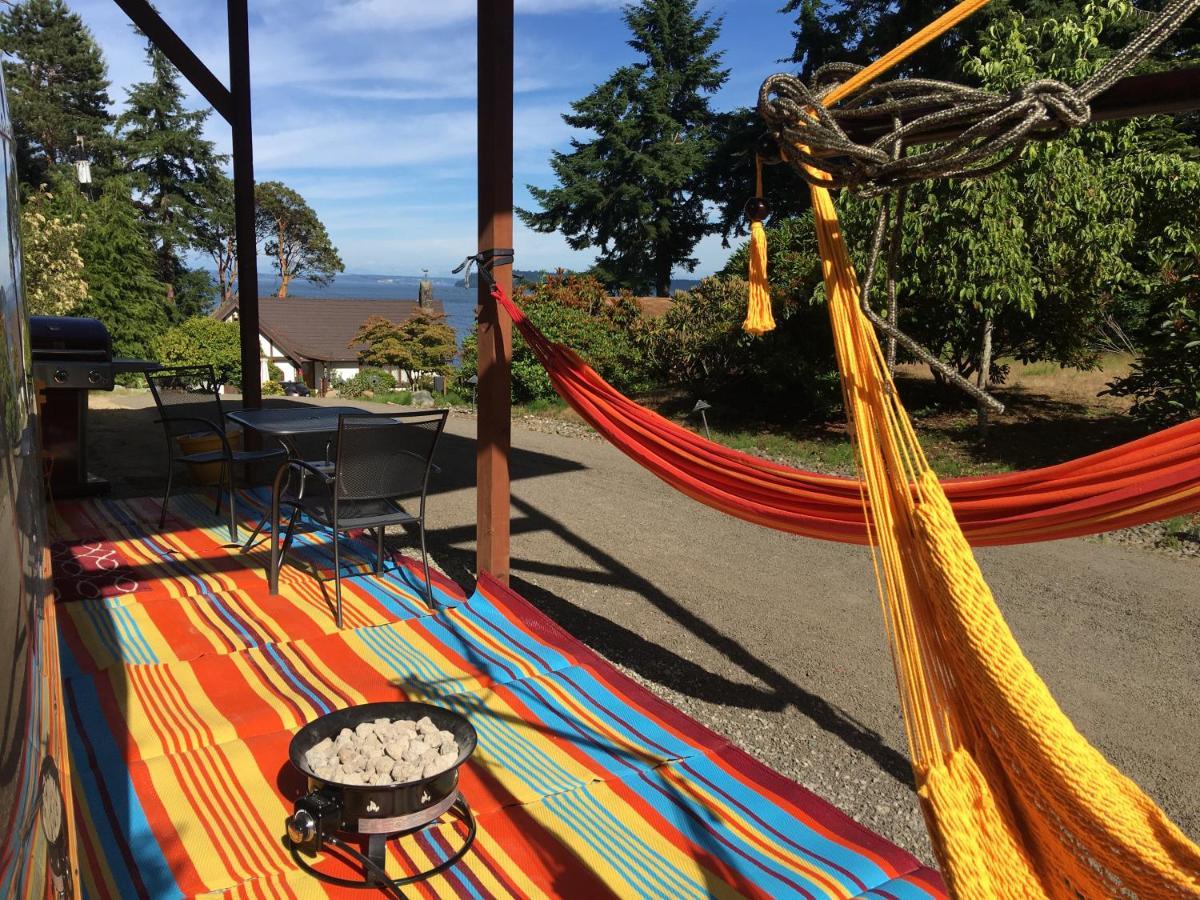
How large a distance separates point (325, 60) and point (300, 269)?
75.5 feet

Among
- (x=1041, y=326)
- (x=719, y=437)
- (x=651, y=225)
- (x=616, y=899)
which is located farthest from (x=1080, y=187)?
(x=651, y=225)

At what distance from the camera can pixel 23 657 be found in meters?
0.68

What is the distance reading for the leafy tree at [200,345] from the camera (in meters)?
14.2

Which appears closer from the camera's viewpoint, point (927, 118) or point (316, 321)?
point (927, 118)

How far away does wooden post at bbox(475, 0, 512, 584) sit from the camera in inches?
111

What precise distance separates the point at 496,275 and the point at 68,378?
97.6 inches

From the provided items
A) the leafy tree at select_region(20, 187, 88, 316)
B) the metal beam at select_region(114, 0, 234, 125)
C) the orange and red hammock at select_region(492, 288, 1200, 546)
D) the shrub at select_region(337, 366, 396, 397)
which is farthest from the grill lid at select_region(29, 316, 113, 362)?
the shrub at select_region(337, 366, 396, 397)

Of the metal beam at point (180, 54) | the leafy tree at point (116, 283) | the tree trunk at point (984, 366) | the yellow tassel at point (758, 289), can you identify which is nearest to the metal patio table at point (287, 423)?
the yellow tassel at point (758, 289)

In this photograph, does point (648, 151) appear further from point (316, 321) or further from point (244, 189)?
point (244, 189)

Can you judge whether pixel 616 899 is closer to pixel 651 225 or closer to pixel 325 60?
pixel 325 60

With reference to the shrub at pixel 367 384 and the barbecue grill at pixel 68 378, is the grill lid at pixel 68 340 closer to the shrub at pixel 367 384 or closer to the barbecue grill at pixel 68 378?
the barbecue grill at pixel 68 378

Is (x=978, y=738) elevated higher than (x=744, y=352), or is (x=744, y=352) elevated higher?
(x=744, y=352)

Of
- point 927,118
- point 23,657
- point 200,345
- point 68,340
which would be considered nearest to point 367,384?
point 200,345

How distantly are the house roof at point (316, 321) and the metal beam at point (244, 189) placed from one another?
23.4 meters
